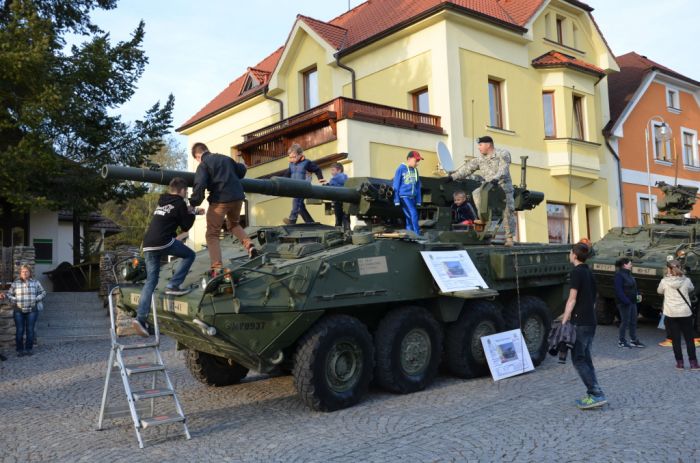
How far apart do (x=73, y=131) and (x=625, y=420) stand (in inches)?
540

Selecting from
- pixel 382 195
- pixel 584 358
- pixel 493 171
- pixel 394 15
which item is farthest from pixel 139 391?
pixel 394 15

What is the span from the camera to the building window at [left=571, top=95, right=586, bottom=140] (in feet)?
73.5

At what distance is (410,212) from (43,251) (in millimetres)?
16075

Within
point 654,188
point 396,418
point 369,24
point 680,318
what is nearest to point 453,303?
point 396,418

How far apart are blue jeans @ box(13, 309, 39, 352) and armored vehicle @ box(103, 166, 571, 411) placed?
4750 mm

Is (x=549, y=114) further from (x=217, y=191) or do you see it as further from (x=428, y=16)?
(x=217, y=191)

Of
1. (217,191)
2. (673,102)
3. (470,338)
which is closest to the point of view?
(217,191)

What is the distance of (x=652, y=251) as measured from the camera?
14094mm

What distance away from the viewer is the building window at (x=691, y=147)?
2819 centimetres

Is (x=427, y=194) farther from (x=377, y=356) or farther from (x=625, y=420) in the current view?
(x=625, y=420)

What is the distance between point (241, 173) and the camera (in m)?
7.52

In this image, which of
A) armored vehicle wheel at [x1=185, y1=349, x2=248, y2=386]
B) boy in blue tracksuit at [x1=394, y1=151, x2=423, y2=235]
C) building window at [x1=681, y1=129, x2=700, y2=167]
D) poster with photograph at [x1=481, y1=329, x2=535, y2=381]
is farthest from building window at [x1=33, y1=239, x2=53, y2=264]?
building window at [x1=681, y1=129, x2=700, y2=167]

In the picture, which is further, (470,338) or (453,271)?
(470,338)

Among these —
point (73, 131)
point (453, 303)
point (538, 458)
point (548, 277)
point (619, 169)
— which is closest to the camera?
point (538, 458)
